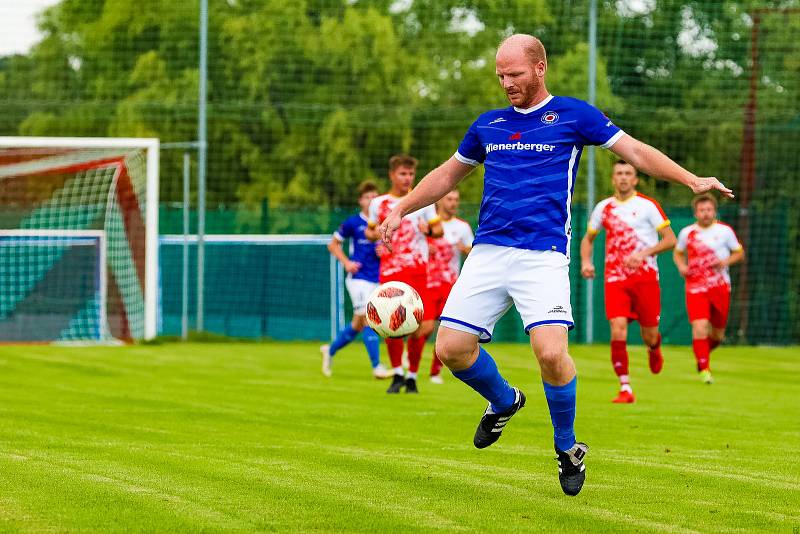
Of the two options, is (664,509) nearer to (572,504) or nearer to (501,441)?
(572,504)

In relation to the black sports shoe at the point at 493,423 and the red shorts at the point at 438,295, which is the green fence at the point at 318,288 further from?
the black sports shoe at the point at 493,423

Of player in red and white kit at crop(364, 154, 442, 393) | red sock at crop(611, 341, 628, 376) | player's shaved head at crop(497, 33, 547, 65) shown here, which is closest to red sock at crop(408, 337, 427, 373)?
player in red and white kit at crop(364, 154, 442, 393)

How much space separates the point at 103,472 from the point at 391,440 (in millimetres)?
2395

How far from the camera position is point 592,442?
890 cm

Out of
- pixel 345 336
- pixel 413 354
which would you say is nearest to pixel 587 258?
pixel 413 354

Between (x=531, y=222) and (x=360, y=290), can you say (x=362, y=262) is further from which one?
(x=531, y=222)

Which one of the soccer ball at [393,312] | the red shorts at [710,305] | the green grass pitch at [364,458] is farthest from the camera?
the red shorts at [710,305]

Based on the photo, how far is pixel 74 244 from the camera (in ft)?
73.4

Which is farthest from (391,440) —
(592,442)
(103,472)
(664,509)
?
(664,509)

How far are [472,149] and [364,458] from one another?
191 cm

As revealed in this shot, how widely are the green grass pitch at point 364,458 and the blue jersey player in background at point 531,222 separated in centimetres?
66

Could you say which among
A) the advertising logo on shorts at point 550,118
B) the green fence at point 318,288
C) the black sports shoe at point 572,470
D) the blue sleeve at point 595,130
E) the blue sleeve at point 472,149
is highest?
the advertising logo on shorts at point 550,118

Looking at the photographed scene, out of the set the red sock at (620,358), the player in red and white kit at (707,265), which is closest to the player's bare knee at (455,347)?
the red sock at (620,358)

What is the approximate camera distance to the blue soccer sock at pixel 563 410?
662cm
